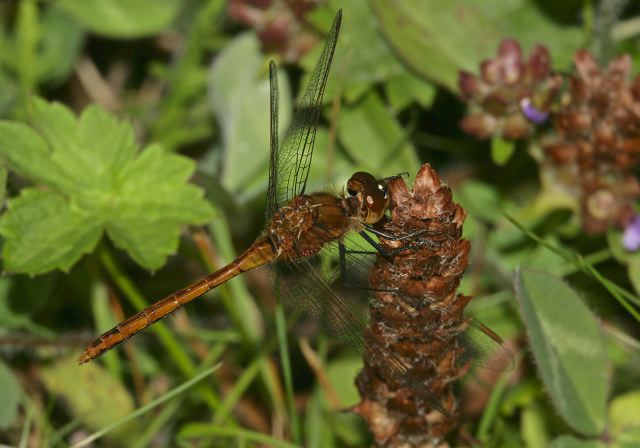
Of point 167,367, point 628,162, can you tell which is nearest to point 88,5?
point 167,367

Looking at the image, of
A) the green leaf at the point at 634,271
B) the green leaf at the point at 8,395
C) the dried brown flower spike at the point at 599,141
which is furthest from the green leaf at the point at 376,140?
the green leaf at the point at 8,395

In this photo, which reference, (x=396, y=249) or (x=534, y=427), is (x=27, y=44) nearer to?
(x=396, y=249)

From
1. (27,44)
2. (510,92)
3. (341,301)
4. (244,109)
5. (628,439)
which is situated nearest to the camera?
(341,301)

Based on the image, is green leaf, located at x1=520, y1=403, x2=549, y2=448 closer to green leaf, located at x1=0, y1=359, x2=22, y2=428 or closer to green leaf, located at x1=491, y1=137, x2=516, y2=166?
green leaf, located at x1=491, y1=137, x2=516, y2=166

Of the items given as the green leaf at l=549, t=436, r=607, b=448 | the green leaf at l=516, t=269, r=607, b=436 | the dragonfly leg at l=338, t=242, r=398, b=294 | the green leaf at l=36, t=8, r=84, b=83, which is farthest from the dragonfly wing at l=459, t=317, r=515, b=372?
the green leaf at l=36, t=8, r=84, b=83

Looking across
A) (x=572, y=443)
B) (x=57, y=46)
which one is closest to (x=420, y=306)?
(x=572, y=443)

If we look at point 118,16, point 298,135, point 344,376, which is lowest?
point 344,376

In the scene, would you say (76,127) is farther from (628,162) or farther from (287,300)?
(628,162)
